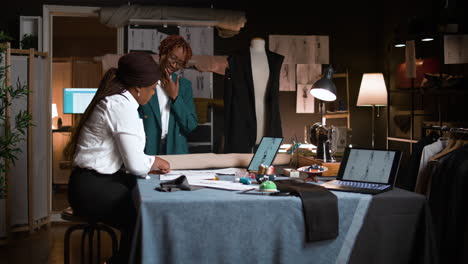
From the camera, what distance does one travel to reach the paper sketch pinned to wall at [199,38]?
561 cm

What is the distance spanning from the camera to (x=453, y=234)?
2.68 m

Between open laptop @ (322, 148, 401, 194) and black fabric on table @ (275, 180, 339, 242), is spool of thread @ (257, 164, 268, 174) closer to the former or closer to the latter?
open laptop @ (322, 148, 401, 194)

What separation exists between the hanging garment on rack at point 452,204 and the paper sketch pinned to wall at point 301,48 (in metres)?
3.15

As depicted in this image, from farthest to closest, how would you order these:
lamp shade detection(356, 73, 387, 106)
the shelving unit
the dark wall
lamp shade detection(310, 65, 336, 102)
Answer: the dark wall → lamp shade detection(356, 73, 387, 106) → the shelving unit → lamp shade detection(310, 65, 336, 102)

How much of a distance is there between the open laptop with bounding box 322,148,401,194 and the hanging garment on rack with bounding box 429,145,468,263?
691 mm

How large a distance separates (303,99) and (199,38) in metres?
1.35

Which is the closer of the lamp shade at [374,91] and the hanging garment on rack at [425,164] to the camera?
the hanging garment on rack at [425,164]

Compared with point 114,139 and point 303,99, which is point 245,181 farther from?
point 303,99

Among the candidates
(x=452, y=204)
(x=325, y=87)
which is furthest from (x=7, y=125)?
(x=452, y=204)

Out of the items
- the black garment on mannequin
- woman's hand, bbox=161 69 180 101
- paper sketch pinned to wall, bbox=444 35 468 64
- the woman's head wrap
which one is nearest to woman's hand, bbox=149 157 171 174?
the woman's head wrap

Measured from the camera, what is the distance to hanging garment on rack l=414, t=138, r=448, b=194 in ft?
10.2

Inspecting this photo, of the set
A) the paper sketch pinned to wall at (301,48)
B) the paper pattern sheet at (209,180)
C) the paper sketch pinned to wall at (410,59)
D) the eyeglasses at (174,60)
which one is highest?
the paper sketch pinned to wall at (301,48)

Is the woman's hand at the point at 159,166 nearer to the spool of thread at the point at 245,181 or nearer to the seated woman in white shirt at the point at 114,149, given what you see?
the seated woman in white shirt at the point at 114,149

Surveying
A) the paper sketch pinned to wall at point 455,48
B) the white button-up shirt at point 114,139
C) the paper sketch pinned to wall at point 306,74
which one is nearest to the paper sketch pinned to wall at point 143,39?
the paper sketch pinned to wall at point 306,74
